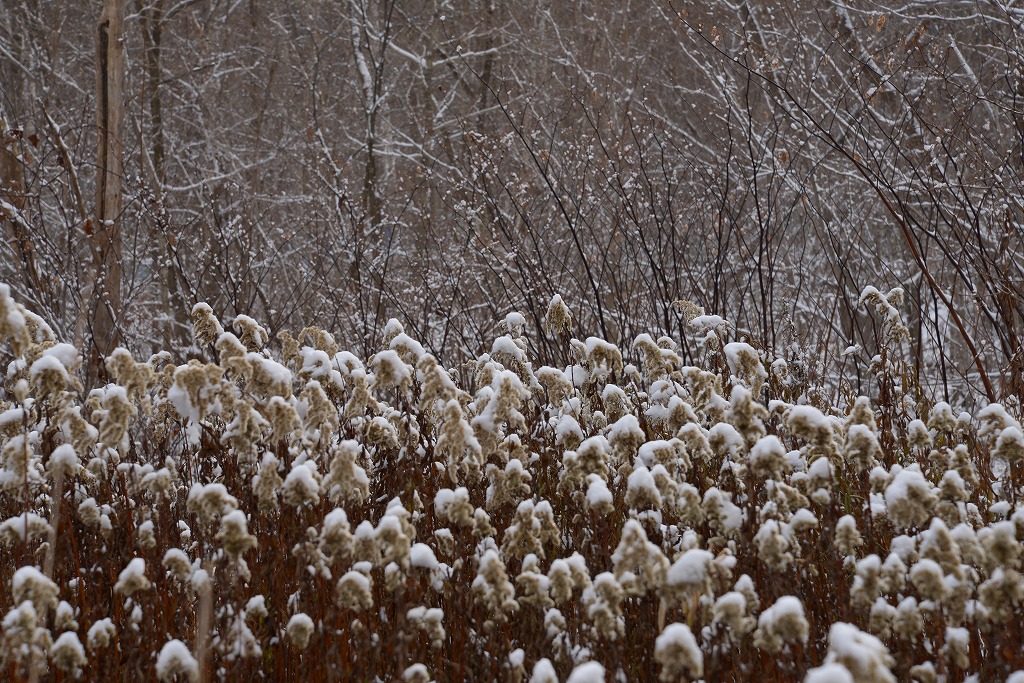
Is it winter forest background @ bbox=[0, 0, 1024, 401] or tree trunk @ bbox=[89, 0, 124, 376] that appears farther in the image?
tree trunk @ bbox=[89, 0, 124, 376]

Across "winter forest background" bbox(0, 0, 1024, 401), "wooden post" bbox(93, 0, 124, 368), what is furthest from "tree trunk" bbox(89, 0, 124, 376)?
"winter forest background" bbox(0, 0, 1024, 401)

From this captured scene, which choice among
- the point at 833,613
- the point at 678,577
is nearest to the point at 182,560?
the point at 678,577

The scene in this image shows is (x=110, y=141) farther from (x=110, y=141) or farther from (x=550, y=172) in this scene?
(x=550, y=172)

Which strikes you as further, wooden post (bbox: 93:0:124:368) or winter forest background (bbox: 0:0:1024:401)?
wooden post (bbox: 93:0:124:368)

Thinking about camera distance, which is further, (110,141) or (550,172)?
(550,172)

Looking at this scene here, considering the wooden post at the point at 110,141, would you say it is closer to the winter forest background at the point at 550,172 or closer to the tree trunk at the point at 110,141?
the tree trunk at the point at 110,141

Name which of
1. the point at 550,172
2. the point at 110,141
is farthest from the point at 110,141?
the point at 550,172

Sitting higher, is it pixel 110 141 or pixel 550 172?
pixel 550 172

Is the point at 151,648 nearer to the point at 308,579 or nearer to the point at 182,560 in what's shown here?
the point at 182,560

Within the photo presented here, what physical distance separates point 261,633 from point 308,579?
326 millimetres

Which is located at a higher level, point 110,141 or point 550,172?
point 550,172

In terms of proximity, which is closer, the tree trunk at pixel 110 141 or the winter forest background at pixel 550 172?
the winter forest background at pixel 550 172

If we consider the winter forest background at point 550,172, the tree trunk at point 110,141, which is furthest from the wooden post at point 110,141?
the winter forest background at point 550,172

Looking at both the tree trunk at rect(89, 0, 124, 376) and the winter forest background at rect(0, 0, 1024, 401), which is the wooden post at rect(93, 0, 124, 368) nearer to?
the tree trunk at rect(89, 0, 124, 376)
